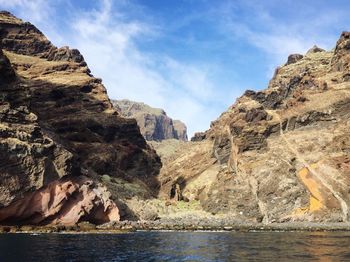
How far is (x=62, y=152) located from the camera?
377ft

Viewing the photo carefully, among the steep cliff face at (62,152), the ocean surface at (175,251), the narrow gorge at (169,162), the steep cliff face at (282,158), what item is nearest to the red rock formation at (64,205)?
the steep cliff face at (62,152)

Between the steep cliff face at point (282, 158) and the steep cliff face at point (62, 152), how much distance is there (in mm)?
22173

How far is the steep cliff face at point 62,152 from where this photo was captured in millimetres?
102438

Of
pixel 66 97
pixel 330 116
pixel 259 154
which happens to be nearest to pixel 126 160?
pixel 66 97

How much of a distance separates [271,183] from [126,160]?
59.4 metres

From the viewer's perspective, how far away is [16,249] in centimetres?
6081

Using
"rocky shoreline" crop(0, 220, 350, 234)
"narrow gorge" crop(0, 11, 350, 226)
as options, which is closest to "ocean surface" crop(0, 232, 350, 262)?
"rocky shoreline" crop(0, 220, 350, 234)

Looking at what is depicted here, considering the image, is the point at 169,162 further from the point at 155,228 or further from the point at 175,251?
the point at 175,251

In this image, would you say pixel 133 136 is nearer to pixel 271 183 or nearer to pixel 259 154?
pixel 259 154

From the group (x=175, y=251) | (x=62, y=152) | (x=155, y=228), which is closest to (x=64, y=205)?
(x=62, y=152)

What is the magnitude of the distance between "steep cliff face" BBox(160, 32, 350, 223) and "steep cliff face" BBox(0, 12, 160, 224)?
2217cm

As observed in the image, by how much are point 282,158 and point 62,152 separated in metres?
69.8

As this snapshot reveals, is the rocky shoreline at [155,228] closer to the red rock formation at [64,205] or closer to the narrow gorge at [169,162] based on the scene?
the red rock formation at [64,205]

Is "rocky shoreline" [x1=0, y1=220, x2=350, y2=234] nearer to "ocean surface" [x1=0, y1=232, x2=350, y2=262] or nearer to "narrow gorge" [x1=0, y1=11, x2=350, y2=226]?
"narrow gorge" [x1=0, y1=11, x2=350, y2=226]
